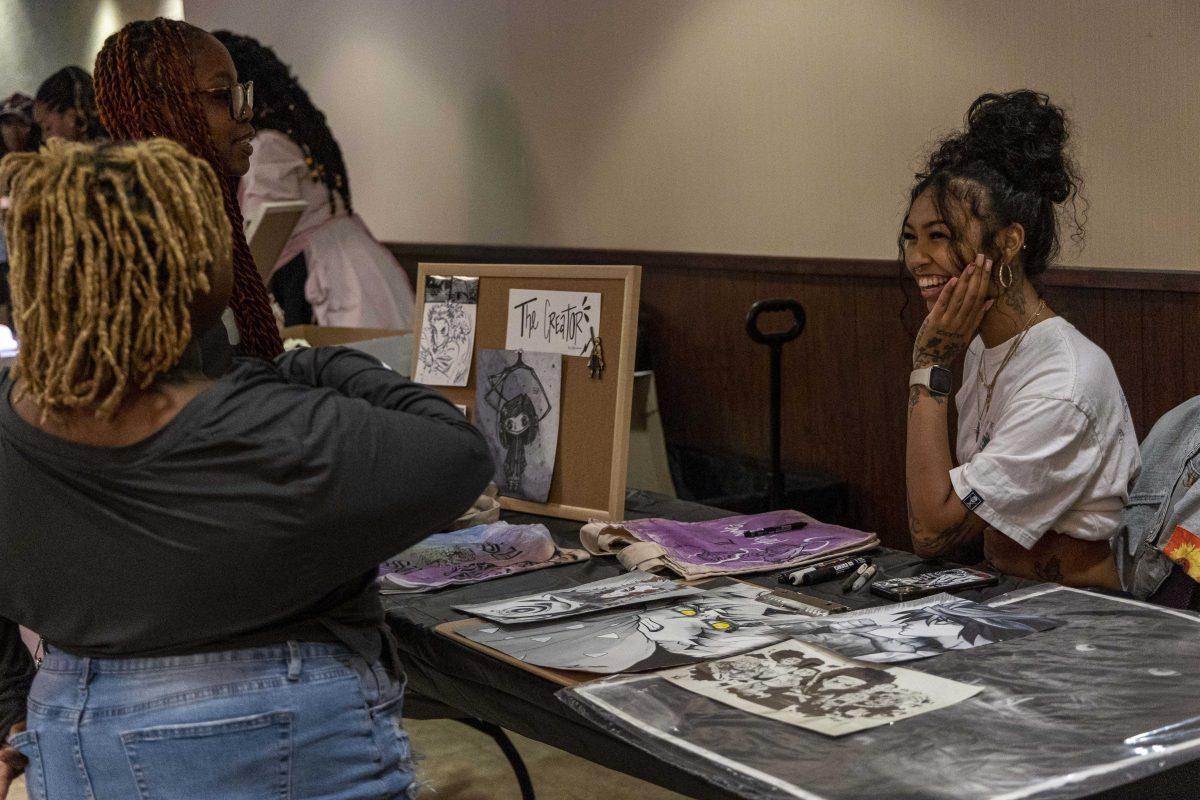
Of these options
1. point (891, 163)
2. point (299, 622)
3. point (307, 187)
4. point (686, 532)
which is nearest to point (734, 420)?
point (891, 163)

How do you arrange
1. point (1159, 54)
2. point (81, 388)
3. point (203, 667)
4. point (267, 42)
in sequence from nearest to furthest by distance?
point (81, 388), point (203, 667), point (1159, 54), point (267, 42)

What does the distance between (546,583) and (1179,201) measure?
6.03 feet

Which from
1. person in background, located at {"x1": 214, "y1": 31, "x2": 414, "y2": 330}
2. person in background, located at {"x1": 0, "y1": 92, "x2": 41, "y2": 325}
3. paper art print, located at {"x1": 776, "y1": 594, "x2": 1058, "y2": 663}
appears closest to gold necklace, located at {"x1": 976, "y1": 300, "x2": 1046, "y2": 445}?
paper art print, located at {"x1": 776, "y1": 594, "x2": 1058, "y2": 663}

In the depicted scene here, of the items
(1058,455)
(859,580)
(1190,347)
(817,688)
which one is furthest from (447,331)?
(1190,347)

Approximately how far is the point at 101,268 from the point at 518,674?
0.78 m

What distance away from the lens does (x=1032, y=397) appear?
211 centimetres

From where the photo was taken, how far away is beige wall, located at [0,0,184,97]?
4.81 metres

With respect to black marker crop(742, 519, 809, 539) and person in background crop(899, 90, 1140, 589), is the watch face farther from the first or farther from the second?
black marker crop(742, 519, 809, 539)

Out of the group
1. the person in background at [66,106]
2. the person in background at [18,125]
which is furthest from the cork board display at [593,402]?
the person in background at [18,125]

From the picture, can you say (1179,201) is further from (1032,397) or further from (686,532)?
(686,532)

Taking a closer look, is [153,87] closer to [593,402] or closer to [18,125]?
[593,402]

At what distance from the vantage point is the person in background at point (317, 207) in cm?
423

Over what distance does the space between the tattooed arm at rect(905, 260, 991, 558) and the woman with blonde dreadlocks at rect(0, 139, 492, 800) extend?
1.12 m

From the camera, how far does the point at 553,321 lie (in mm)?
2533
